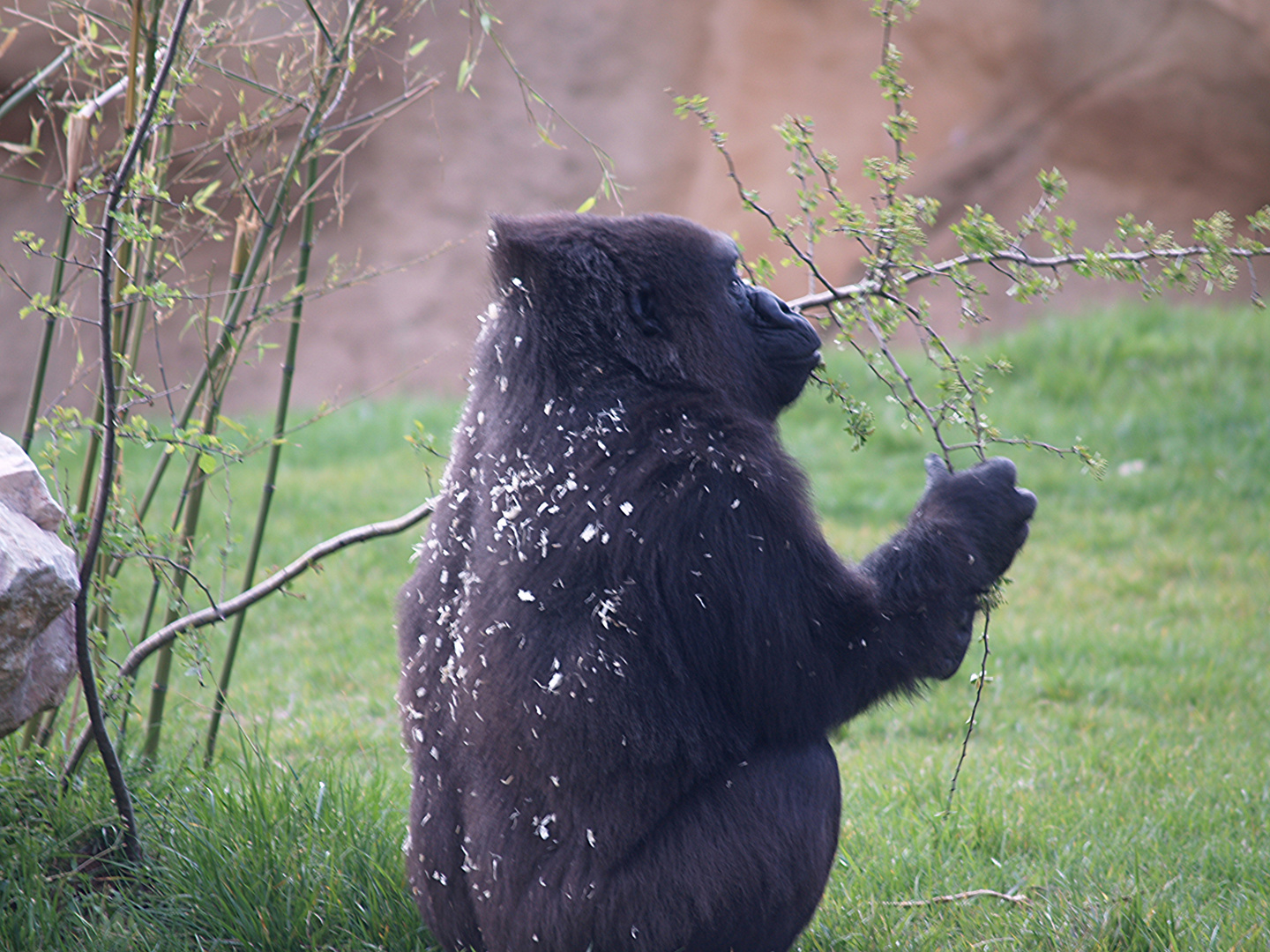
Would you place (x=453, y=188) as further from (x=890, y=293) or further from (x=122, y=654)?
(x=890, y=293)

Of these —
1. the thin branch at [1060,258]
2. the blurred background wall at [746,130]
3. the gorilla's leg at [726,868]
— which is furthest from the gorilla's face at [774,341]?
the blurred background wall at [746,130]

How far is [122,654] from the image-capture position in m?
5.53

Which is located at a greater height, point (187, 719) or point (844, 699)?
point (844, 699)

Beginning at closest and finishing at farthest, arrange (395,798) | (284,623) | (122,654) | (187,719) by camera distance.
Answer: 1. (395,798)
2. (187,719)
3. (122,654)
4. (284,623)

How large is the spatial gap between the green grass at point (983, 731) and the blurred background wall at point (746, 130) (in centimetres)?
428

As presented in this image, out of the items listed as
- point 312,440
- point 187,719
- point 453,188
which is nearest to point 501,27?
point 453,188

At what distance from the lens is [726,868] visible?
2.31 metres

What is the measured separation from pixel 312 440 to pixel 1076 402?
18.2 feet

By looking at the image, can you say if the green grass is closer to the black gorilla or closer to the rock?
the rock

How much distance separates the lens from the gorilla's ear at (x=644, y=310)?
8.36 ft

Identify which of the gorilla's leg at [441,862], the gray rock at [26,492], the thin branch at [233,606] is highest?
the gray rock at [26,492]

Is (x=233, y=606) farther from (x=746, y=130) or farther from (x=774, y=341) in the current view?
(x=746, y=130)

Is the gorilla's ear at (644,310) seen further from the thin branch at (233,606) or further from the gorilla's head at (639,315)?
the thin branch at (233,606)

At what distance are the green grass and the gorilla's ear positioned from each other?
1.40 metres
